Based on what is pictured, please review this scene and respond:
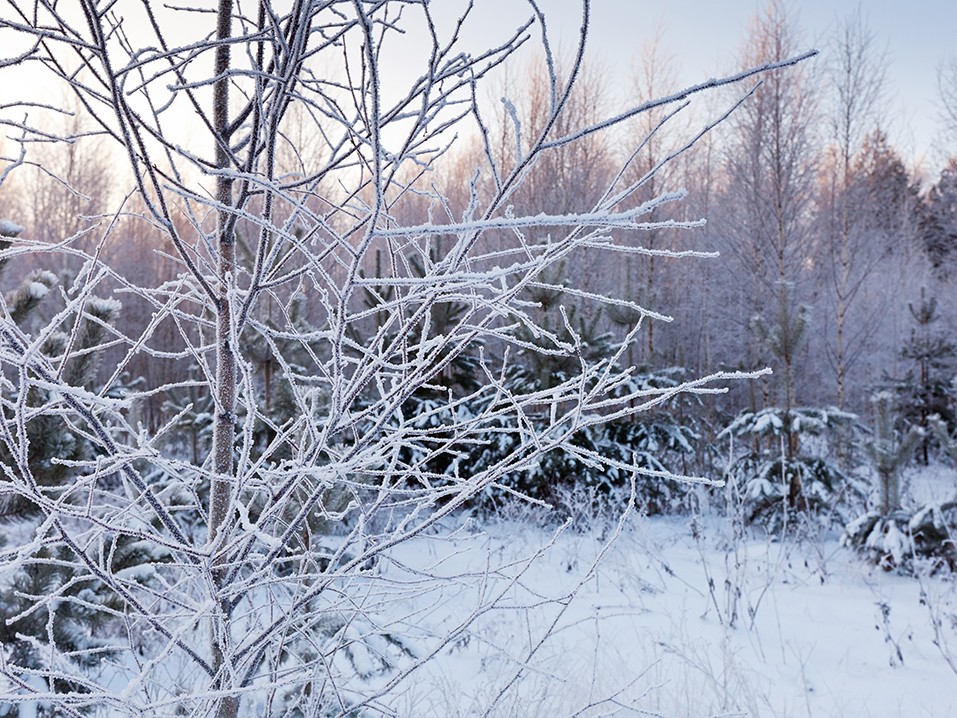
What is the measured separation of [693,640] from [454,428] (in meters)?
3.04

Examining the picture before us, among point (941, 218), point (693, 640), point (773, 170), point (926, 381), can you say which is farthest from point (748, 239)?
point (941, 218)

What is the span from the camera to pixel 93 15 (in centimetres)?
98

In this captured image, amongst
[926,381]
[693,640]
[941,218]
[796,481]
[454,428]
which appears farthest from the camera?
[941,218]

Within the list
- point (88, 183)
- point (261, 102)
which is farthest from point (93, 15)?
point (88, 183)

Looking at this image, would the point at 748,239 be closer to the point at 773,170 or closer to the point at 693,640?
the point at 773,170

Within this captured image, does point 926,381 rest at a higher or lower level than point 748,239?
lower

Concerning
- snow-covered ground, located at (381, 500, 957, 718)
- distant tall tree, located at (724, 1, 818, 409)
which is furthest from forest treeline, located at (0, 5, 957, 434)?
snow-covered ground, located at (381, 500, 957, 718)

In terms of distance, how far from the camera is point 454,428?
1.20m

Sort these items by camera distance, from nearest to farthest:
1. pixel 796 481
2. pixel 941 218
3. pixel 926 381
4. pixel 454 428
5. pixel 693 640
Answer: pixel 454 428
pixel 693 640
pixel 796 481
pixel 926 381
pixel 941 218

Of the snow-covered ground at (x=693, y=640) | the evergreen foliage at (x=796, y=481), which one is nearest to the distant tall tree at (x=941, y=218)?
the evergreen foliage at (x=796, y=481)

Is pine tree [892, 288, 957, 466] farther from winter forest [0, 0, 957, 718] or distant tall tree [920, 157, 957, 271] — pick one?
distant tall tree [920, 157, 957, 271]

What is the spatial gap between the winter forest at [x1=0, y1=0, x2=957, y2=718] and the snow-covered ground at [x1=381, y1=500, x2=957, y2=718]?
32 millimetres

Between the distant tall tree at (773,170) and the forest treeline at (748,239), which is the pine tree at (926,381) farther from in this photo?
the distant tall tree at (773,170)

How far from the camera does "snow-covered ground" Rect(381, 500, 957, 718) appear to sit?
2846 mm
